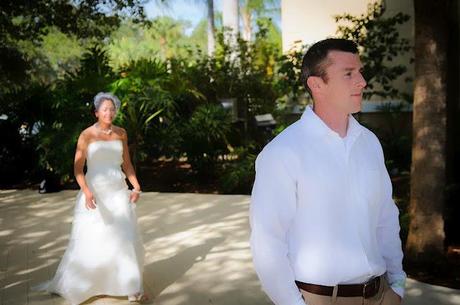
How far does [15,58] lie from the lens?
17.9m

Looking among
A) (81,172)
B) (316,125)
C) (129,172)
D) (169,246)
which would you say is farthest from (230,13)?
(316,125)

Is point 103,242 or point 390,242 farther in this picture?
point 103,242

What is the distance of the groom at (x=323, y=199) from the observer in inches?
75.6

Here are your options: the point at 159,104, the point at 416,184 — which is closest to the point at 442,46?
the point at 416,184

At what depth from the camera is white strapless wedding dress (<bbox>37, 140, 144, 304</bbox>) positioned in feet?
15.6

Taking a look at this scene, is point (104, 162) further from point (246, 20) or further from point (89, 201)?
point (246, 20)

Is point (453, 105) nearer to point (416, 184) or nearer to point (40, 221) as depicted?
point (416, 184)

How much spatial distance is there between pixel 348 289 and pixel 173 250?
4.75m

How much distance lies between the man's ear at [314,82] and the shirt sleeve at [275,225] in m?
0.31

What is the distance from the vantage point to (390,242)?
7.56 ft

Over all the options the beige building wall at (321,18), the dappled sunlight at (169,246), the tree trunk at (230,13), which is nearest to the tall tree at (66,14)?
the beige building wall at (321,18)

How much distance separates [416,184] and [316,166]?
3835mm

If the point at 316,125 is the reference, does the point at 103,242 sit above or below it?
below

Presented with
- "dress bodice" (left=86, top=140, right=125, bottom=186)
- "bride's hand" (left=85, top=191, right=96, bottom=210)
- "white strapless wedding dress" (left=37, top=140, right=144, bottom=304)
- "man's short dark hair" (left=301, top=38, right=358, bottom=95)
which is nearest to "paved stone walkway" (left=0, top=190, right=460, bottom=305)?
"white strapless wedding dress" (left=37, top=140, right=144, bottom=304)
